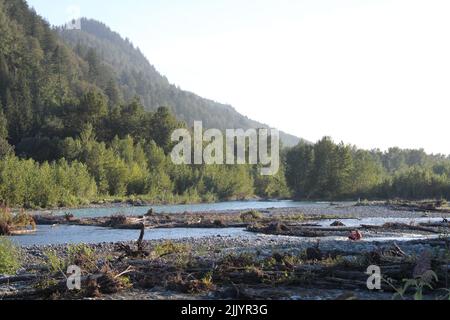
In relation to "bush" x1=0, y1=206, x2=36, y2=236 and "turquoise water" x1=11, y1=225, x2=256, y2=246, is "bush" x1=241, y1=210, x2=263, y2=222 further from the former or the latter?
"bush" x1=0, y1=206, x2=36, y2=236

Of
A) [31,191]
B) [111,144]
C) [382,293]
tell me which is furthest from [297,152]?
[382,293]

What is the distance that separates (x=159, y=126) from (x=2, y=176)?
181 ft

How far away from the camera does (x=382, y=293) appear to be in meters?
14.2
